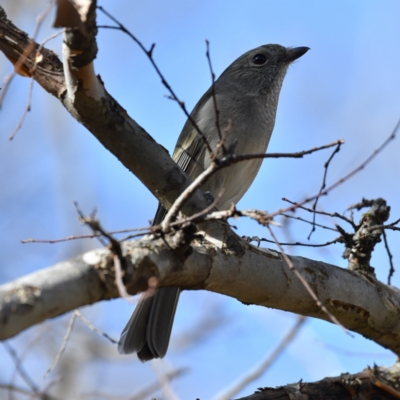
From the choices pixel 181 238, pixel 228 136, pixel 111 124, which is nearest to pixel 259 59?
pixel 228 136

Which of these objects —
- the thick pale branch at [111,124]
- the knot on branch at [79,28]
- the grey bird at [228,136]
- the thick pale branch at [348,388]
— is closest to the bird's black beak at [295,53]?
the grey bird at [228,136]

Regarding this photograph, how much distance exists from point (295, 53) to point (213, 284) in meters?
3.18

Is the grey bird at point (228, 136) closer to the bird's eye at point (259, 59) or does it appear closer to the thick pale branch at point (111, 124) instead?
the bird's eye at point (259, 59)

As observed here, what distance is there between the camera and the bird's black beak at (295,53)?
5191mm

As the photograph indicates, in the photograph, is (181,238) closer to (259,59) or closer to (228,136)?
(228,136)

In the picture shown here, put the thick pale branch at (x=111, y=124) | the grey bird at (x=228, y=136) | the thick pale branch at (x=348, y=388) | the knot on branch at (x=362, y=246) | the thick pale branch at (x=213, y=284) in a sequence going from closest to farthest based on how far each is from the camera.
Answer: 1. the thick pale branch at (x=213, y=284)
2. the thick pale branch at (x=111, y=124)
3. the thick pale branch at (x=348, y=388)
4. the knot on branch at (x=362, y=246)
5. the grey bird at (x=228, y=136)

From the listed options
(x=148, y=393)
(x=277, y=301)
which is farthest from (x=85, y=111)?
(x=148, y=393)

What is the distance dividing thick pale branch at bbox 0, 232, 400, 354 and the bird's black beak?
8.20 ft

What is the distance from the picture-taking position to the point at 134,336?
3520mm

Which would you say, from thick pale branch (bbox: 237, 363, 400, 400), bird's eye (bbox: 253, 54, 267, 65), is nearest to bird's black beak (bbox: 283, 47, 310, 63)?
bird's eye (bbox: 253, 54, 267, 65)

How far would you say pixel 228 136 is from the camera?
4188 mm

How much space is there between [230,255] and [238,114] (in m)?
1.94

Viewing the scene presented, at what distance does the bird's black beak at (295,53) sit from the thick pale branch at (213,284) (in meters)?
2.50

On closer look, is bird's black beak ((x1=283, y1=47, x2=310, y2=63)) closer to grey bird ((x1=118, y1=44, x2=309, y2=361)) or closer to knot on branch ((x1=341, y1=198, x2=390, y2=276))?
grey bird ((x1=118, y1=44, x2=309, y2=361))
